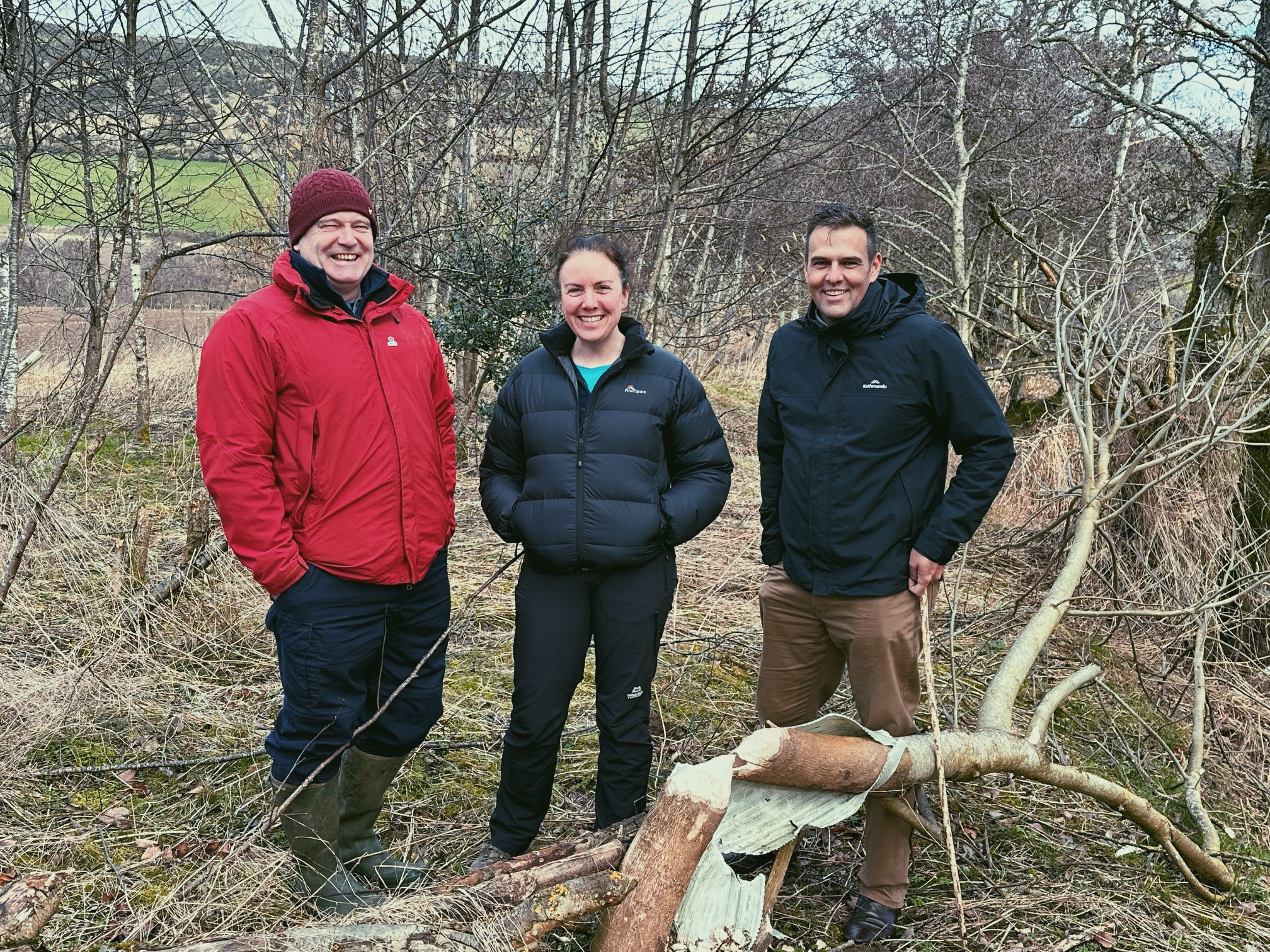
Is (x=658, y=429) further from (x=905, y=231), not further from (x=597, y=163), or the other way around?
(x=905, y=231)

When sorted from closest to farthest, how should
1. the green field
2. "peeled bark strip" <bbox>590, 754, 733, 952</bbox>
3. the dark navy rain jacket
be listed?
1. "peeled bark strip" <bbox>590, 754, 733, 952</bbox>
2. the dark navy rain jacket
3. the green field

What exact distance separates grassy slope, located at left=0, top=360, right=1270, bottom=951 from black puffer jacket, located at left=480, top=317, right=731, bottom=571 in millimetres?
1181

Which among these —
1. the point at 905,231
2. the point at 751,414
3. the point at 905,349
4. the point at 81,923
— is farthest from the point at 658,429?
the point at 905,231

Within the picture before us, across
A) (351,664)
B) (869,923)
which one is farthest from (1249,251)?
(351,664)

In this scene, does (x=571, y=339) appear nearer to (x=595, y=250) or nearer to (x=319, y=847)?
(x=595, y=250)

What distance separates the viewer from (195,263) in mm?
18953

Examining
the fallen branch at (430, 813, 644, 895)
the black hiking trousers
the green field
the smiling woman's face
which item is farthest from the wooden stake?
the green field

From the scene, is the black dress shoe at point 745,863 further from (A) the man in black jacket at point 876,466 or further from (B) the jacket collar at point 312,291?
(B) the jacket collar at point 312,291

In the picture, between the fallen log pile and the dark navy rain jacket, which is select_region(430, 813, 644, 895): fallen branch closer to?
the fallen log pile

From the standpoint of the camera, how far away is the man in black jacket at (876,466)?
2.66m

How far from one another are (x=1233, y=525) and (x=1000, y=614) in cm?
129

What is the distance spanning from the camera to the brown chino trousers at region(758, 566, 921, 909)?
8.99 ft

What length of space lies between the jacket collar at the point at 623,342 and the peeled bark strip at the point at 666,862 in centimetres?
128

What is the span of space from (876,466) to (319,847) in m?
2.06
